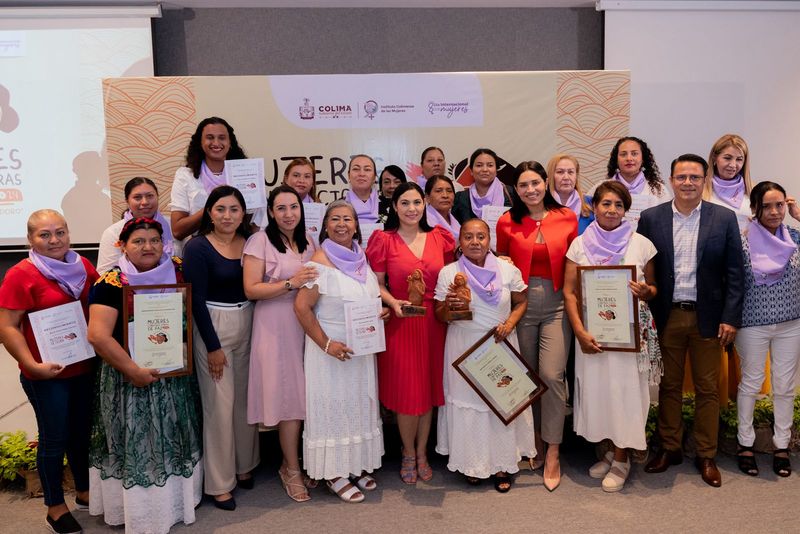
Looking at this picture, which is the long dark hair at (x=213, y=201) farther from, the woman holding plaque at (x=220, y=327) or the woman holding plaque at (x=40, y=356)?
the woman holding plaque at (x=40, y=356)

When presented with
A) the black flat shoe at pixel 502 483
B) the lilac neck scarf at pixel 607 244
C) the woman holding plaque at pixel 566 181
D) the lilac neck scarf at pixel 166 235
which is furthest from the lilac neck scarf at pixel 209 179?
the black flat shoe at pixel 502 483

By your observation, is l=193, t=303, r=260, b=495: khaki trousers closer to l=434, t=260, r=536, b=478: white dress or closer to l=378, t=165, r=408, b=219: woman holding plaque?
l=434, t=260, r=536, b=478: white dress

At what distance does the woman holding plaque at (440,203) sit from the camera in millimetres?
3721

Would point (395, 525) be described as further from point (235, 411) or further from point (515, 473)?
point (235, 411)

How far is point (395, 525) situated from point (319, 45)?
5.03 meters

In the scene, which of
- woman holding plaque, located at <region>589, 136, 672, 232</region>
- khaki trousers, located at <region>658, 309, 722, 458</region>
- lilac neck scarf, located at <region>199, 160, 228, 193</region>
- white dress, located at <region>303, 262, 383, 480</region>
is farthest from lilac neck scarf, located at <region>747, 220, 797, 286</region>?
lilac neck scarf, located at <region>199, 160, 228, 193</region>

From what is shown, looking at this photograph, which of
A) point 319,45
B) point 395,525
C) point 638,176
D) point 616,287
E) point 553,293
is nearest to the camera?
point 395,525

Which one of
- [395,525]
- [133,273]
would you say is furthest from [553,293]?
[133,273]

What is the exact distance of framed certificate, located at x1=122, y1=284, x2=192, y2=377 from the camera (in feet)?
8.55

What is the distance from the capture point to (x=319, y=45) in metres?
6.12

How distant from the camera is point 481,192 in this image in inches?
158

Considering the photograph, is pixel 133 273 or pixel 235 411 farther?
pixel 235 411

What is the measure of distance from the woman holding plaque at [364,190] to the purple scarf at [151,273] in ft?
4.73

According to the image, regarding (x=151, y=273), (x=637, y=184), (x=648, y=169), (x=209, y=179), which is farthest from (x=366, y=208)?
(x=648, y=169)
